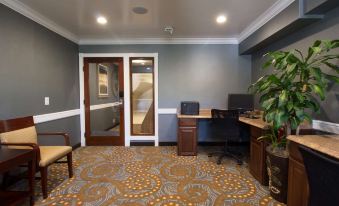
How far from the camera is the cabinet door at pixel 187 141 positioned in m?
3.51

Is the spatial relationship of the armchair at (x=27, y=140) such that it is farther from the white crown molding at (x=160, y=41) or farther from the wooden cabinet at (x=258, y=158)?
the wooden cabinet at (x=258, y=158)

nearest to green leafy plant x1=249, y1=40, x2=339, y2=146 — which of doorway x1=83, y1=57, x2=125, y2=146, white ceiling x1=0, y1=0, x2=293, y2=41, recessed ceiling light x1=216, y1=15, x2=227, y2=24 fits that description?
white ceiling x1=0, y1=0, x2=293, y2=41

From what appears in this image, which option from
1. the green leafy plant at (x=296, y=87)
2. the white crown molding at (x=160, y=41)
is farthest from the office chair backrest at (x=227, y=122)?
the white crown molding at (x=160, y=41)

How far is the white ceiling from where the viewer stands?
2.45m

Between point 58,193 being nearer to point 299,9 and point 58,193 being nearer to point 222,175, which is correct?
point 222,175

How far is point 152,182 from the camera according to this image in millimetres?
2508

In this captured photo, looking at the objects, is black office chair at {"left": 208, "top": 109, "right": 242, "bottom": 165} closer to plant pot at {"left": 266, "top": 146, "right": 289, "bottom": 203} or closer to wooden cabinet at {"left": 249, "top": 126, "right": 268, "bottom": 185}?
wooden cabinet at {"left": 249, "top": 126, "right": 268, "bottom": 185}

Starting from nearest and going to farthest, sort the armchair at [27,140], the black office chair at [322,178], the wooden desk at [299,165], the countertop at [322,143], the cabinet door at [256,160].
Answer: the black office chair at [322,178] → the countertop at [322,143] → the wooden desk at [299,165] → the armchair at [27,140] → the cabinet door at [256,160]

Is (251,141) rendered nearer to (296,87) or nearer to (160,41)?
(296,87)

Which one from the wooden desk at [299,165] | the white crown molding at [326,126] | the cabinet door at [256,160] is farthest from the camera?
the cabinet door at [256,160]

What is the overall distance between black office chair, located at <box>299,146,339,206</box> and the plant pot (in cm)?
86

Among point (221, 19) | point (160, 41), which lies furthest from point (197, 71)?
point (221, 19)

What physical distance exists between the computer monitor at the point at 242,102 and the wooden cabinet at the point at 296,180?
1.82m

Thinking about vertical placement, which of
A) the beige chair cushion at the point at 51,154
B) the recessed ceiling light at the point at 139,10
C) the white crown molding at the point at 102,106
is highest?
the recessed ceiling light at the point at 139,10
